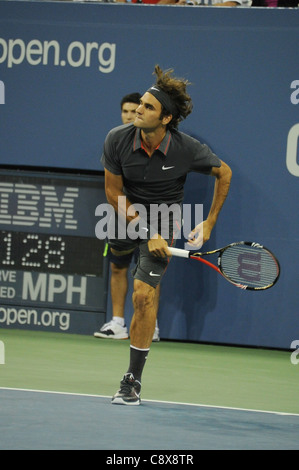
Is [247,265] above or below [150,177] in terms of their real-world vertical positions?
below

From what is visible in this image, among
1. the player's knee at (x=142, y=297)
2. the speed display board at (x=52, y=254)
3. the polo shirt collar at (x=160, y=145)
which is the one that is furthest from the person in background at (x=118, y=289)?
the player's knee at (x=142, y=297)

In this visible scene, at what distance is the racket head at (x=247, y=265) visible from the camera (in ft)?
16.8

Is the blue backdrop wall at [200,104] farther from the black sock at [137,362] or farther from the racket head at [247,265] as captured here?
the black sock at [137,362]

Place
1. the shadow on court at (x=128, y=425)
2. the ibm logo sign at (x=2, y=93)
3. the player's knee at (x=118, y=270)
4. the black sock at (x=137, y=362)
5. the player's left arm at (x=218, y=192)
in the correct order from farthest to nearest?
the ibm logo sign at (x=2, y=93) < the player's knee at (x=118, y=270) < the player's left arm at (x=218, y=192) < the black sock at (x=137, y=362) < the shadow on court at (x=128, y=425)

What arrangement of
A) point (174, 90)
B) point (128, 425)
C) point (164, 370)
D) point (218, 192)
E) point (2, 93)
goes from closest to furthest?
point (128, 425), point (174, 90), point (218, 192), point (164, 370), point (2, 93)

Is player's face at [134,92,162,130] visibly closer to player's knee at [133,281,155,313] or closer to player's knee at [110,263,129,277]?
player's knee at [133,281,155,313]

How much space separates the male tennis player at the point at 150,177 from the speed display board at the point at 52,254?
2.16 metres

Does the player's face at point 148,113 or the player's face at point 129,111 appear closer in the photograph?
the player's face at point 148,113

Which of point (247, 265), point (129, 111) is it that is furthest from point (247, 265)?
point (129, 111)

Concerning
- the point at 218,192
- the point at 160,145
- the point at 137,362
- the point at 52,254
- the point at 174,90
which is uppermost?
the point at 174,90

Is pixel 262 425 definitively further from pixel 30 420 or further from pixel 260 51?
pixel 260 51

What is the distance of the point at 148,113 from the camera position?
4953 millimetres

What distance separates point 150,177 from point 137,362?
1057 millimetres

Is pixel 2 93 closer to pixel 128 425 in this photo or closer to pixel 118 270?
pixel 118 270
